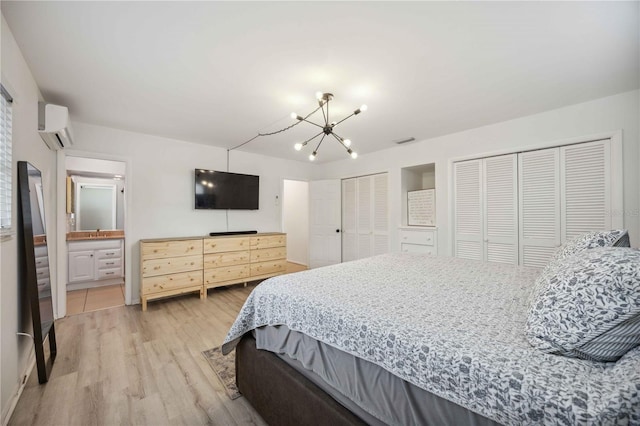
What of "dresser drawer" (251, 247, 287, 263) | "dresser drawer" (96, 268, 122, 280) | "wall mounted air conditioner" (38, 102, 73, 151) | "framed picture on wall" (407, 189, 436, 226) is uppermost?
"wall mounted air conditioner" (38, 102, 73, 151)

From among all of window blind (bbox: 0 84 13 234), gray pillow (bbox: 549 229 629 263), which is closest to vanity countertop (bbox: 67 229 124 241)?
window blind (bbox: 0 84 13 234)

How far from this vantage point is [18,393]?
1678 millimetres

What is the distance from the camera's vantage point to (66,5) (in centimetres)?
143

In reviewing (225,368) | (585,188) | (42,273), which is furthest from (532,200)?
(42,273)

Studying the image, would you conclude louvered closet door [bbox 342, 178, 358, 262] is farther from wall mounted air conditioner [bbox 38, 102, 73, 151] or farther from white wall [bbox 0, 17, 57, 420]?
white wall [bbox 0, 17, 57, 420]

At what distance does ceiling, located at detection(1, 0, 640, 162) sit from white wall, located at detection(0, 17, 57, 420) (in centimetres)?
14

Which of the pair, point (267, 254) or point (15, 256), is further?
point (267, 254)

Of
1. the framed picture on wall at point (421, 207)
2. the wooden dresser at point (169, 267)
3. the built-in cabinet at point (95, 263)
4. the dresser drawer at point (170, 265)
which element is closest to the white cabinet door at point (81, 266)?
the built-in cabinet at point (95, 263)

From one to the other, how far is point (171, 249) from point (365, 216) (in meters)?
3.24

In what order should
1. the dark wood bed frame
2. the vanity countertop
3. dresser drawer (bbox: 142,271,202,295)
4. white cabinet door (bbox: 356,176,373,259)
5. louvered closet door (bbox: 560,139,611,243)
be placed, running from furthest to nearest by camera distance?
white cabinet door (bbox: 356,176,373,259) < the vanity countertop < dresser drawer (bbox: 142,271,202,295) < louvered closet door (bbox: 560,139,611,243) < the dark wood bed frame

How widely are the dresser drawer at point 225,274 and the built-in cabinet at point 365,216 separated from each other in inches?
80.5

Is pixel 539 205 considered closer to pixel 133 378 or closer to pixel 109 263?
pixel 133 378

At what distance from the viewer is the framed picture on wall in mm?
3996

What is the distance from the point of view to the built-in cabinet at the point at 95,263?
13.2 ft
